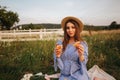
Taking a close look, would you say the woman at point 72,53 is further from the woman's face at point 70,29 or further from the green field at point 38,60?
the green field at point 38,60

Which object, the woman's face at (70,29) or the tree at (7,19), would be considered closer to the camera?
the woman's face at (70,29)

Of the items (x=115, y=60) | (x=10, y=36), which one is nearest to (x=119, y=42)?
(x=115, y=60)

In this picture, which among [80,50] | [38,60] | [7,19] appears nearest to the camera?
[80,50]

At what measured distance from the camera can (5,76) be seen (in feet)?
20.2

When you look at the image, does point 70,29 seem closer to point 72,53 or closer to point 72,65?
point 72,53

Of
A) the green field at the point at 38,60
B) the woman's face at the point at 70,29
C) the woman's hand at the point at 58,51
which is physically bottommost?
the green field at the point at 38,60

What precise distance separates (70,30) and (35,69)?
141 inches

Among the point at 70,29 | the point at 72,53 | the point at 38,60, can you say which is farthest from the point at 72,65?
the point at 38,60

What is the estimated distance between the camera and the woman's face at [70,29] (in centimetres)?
346

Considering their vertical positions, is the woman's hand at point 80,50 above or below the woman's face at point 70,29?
below

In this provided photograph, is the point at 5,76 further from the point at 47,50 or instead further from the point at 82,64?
the point at 82,64

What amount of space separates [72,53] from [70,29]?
0.31m

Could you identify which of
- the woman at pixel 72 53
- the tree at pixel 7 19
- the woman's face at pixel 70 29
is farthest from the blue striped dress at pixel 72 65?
the tree at pixel 7 19

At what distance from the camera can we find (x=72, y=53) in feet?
11.1
